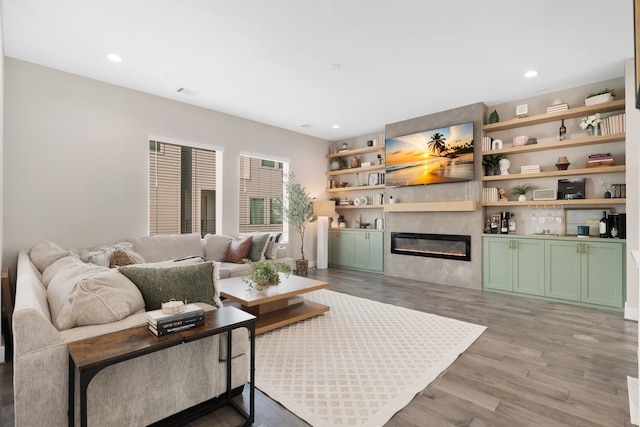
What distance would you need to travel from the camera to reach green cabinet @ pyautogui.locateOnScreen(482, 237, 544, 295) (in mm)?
4418

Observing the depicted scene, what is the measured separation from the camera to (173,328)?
1.61 m

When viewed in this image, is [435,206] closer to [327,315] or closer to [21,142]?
[327,315]

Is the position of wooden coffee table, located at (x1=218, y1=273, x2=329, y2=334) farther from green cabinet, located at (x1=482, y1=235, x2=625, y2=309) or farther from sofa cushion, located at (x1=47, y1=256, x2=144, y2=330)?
green cabinet, located at (x1=482, y1=235, x2=625, y2=309)

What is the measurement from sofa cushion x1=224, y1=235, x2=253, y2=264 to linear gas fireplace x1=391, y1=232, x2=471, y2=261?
2.81 metres

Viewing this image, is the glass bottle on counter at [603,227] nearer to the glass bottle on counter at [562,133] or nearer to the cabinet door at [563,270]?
the cabinet door at [563,270]

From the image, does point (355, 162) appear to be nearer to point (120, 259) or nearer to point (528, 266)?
point (528, 266)

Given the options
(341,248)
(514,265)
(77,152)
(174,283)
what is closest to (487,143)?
(514,265)

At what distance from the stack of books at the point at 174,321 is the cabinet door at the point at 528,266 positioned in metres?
4.57

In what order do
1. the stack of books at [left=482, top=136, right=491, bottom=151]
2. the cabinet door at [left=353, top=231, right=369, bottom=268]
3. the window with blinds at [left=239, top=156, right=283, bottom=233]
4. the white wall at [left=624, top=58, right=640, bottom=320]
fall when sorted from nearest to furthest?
the white wall at [left=624, top=58, right=640, bottom=320] → the stack of books at [left=482, top=136, right=491, bottom=151] → the window with blinds at [left=239, top=156, right=283, bottom=233] → the cabinet door at [left=353, top=231, right=369, bottom=268]

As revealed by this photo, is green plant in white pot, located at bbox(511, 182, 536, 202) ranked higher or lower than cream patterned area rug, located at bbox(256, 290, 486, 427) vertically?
higher

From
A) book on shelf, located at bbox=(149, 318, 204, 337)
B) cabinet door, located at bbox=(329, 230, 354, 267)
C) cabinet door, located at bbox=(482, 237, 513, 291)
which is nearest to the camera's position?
book on shelf, located at bbox=(149, 318, 204, 337)

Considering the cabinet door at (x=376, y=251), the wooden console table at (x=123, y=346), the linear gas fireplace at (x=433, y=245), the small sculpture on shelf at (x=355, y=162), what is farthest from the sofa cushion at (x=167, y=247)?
the small sculpture on shelf at (x=355, y=162)

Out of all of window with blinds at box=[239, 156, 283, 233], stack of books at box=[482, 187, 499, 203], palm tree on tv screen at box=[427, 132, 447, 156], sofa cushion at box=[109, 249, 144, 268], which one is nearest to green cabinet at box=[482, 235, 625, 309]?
stack of books at box=[482, 187, 499, 203]

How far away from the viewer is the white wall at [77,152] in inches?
140
